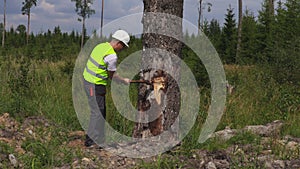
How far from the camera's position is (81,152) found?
16.1 ft

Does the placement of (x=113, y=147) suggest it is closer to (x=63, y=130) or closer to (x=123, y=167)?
(x=123, y=167)

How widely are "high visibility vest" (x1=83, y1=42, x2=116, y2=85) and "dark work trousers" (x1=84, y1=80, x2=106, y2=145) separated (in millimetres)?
83

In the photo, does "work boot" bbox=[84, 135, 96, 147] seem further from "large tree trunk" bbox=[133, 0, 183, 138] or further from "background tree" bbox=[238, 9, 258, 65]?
"background tree" bbox=[238, 9, 258, 65]

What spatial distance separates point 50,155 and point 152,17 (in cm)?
223

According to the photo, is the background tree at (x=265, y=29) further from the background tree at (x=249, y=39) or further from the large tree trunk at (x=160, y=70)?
the large tree trunk at (x=160, y=70)

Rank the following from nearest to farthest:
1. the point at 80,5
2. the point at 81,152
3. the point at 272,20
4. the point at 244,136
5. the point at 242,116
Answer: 1. the point at 81,152
2. the point at 244,136
3. the point at 242,116
4. the point at 272,20
5. the point at 80,5

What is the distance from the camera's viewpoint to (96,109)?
5363 mm

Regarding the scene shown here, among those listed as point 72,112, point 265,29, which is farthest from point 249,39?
point 72,112

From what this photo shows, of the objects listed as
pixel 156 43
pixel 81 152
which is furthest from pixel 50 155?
pixel 156 43

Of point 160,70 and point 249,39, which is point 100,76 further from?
point 249,39

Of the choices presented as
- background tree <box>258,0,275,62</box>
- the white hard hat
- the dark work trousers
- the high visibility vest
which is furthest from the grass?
Result: background tree <box>258,0,275,62</box>

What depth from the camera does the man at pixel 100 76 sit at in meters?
5.12

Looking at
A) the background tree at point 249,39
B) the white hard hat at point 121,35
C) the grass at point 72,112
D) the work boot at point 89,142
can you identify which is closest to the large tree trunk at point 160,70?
the white hard hat at point 121,35

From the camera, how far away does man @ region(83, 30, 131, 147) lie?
16.8ft
